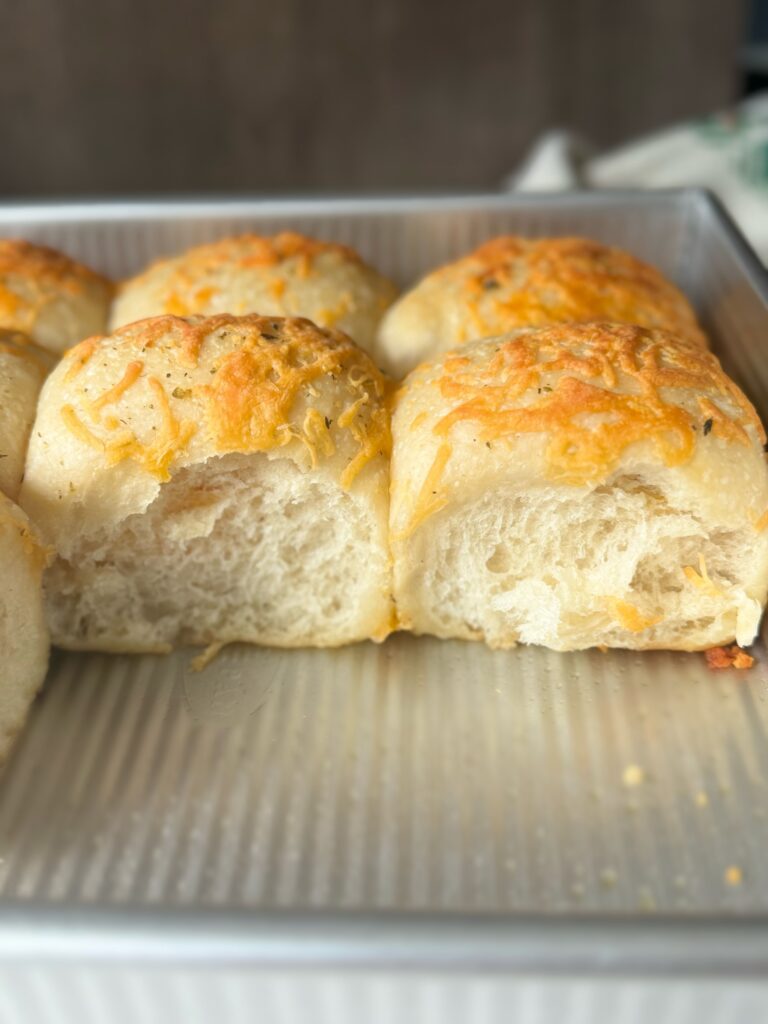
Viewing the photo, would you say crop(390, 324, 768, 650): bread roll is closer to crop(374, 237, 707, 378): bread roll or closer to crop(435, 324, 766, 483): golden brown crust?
crop(435, 324, 766, 483): golden brown crust

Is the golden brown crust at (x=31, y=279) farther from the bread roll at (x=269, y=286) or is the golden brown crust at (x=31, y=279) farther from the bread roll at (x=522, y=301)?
the bread roll at (x=522, y=301)

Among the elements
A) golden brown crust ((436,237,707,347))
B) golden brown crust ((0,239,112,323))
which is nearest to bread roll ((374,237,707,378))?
golden brown crust ((436,237,707,347))

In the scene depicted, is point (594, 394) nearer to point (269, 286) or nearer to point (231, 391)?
point (231, 391)

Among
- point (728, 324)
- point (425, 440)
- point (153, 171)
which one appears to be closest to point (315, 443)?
point (425, 440)

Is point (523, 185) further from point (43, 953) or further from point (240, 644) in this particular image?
point (43, 953)

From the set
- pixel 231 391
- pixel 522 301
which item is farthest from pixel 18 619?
pixel 522 301

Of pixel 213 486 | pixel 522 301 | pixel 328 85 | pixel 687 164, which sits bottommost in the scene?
pixel 328 85
